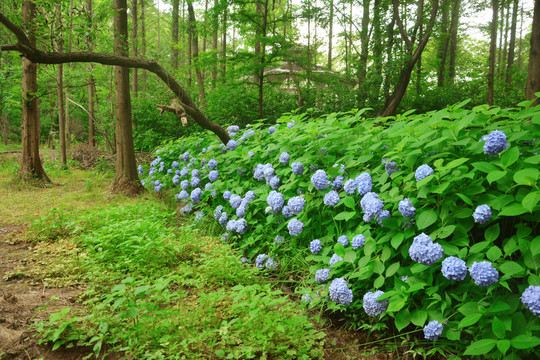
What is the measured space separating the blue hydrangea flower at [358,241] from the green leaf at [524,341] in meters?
0.90

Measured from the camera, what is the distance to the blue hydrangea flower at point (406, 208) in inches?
77.1

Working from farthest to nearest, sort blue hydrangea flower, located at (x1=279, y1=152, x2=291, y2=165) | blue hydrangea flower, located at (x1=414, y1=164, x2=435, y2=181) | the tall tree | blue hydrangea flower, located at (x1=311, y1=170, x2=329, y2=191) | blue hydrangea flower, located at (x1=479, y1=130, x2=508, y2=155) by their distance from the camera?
the tall tree < blue hydrangea flower, located at (x1=279, y1=152, x2=291, y2=165) < blue hydrangea flower, located at (x1=311, y1=170, x2=329, y2=191) < blue hydrangea flower, located at (x1=414, y1=164, x2=435, y2=181) < blue hydrangea flower, located at (x1=479, y1=130, x2=508, y2=155)

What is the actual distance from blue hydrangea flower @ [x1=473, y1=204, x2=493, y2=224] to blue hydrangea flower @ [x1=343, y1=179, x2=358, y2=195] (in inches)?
32.9

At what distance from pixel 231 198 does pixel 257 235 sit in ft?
1.80

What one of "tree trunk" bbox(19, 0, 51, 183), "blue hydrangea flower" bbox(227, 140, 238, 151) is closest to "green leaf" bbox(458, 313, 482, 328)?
"blue hydrangea flower" bbox(227, 140, 238, 151)

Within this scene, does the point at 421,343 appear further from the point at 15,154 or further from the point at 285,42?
the point at 15,154

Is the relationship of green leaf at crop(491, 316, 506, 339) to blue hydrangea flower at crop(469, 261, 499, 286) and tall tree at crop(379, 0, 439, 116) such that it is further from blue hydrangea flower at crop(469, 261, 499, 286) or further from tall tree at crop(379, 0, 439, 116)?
tall tree at crop(379, 0, 439, 116)

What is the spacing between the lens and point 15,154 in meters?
12.1

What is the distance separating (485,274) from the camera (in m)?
1.55

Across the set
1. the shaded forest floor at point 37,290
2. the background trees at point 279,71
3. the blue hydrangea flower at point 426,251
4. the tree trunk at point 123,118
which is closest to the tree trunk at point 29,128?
the background trees at point 279,71

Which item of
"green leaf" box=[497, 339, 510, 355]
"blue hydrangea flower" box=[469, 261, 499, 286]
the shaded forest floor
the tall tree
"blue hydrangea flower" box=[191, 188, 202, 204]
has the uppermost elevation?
the tall tree

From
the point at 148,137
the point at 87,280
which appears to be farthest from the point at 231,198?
the point at 148,137

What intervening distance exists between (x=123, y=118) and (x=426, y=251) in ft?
17.9

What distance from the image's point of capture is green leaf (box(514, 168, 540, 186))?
5.22 feet
